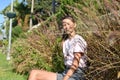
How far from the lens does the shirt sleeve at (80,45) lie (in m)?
4.89

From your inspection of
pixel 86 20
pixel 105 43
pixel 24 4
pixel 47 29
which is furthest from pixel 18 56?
pixel 24 4

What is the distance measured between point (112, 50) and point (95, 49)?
536 mm

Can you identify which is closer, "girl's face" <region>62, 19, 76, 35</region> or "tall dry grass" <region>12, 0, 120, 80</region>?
"tall dry grass" <region>12, 0, 120, 80</region>

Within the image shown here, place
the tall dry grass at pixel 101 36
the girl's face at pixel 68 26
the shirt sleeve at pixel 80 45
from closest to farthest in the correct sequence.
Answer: the tall dry grass at pixel 101 36
the shirt sleeve at pixel 80 45
the girl's face at pixel 68 26

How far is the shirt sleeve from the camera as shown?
4891 mm

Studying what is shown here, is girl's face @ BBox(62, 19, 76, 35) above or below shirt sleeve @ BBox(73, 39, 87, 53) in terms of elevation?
above

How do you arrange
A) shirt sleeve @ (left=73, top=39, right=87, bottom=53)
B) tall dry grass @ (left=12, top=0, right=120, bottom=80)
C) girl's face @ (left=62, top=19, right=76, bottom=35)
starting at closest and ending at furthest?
tall dry grass @ (left=12, top=0, right=120, bottom=80)
shirt sleeve @ (left=73, top=39, right=87, bottom=53)
girl's face @ (left=62, top=19, right=76, bottom=35)

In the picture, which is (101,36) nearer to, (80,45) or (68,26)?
(80,45)

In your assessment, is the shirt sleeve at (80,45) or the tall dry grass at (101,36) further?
the shirt sleeve at (80,45)

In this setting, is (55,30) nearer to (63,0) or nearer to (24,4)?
(63,0)

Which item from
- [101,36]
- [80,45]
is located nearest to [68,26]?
[80,45]

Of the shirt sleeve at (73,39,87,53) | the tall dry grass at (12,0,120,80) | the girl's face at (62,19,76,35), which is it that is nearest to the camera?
the tall dry grass at (12,0,120,80)

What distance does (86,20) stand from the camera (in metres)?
5.36

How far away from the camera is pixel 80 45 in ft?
16.3
